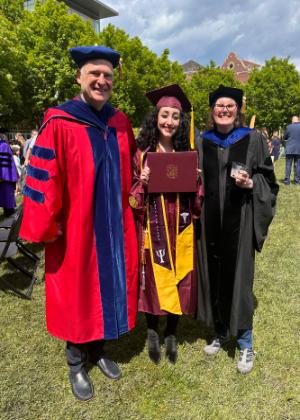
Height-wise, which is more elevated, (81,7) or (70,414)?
(81,7)

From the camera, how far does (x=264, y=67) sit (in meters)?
36.7

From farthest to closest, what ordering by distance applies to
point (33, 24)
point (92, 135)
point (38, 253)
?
point (33, 24)
point (38, 253)
point (92, 135)

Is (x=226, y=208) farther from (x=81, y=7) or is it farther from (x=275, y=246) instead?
(x=81, y=7)

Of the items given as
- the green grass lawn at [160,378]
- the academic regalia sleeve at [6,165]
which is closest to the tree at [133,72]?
the academic regalia sleeve at [6,165]

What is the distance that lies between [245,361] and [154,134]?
189 cm

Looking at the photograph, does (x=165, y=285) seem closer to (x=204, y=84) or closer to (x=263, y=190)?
(x=263, y=190)

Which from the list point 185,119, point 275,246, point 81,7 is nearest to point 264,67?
point 81,7

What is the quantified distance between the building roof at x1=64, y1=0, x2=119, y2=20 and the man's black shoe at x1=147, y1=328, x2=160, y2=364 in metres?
44.3

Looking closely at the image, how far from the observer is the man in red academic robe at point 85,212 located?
220 centimetres

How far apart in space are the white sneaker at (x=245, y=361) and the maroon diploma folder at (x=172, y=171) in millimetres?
1403

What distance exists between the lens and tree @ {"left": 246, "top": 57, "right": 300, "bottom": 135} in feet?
116

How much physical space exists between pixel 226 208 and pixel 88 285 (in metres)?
1.12

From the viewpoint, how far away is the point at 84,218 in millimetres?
2273

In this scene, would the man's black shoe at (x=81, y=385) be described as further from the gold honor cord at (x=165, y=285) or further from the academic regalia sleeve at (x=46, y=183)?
the academic regalia sleeve at (x=46, y=183)
